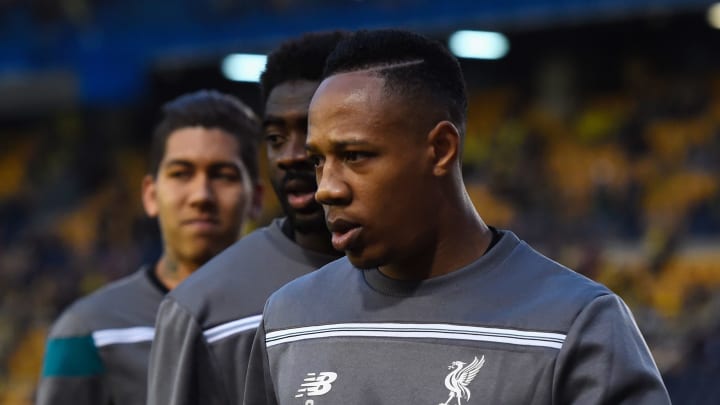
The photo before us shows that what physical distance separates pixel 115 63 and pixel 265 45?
226 cm

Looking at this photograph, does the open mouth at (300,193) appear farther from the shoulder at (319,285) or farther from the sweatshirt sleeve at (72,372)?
the sweatshirt sleeve at (72,372)

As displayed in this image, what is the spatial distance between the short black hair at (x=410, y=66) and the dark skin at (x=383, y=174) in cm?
3

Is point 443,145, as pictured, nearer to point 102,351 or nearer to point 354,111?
point 354,111

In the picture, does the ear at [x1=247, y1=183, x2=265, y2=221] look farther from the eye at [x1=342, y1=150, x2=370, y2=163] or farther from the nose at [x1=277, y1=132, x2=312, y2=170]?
the eye at [x1=342, y1=150, x2=370, y2=163]

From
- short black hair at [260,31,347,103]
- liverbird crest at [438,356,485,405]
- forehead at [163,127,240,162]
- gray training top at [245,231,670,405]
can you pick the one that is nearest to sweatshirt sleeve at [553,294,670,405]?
gray training top at [245,231,670,405]

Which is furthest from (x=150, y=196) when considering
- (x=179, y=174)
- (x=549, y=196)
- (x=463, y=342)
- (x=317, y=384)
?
(x=549, y=196)

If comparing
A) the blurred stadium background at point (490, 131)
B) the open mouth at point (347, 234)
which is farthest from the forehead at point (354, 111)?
the blurred stadium background at point (490, 131)

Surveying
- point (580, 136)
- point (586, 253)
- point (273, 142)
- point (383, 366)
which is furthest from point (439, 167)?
point (580, 136)

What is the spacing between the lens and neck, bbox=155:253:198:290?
4484mm

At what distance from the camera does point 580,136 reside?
1498 cm

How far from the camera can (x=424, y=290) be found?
9.23 ft

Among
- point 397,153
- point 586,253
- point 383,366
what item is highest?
point 397,153

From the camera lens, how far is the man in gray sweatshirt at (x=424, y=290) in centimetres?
262

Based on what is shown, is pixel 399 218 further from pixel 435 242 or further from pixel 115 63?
pixel 115 63
